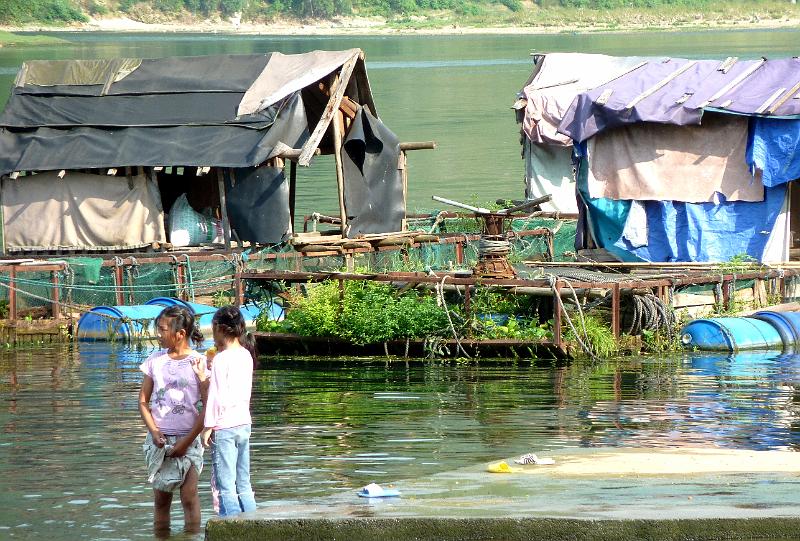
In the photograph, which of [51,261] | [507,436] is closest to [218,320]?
[507,436]

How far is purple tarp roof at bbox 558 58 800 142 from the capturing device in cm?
2255

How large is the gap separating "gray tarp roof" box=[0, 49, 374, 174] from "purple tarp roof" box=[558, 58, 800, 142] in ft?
13.6

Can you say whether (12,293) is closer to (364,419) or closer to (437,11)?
(364,419)

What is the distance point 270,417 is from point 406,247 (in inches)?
372

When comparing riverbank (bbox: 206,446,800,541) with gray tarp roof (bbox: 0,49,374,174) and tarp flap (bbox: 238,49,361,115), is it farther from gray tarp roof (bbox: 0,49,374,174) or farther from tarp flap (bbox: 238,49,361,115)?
tarp flap (bbox: 238,49,361,115)

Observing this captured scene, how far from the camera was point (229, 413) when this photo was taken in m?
9.25

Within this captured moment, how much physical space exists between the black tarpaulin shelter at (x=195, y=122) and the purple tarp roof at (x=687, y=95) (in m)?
4.06

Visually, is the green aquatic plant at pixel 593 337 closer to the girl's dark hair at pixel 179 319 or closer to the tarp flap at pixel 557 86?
the girl's dark hair at pixel 179 319

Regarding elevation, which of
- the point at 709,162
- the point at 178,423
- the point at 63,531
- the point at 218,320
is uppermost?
the point at 709,162

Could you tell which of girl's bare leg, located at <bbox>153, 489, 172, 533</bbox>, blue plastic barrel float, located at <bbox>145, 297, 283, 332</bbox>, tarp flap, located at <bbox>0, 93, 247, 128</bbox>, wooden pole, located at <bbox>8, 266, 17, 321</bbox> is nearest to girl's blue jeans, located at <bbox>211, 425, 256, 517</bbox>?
girl's bare leg, located at <bbox>153, 489, 172, 533</bbox>

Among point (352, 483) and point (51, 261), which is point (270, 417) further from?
point (51, 261)

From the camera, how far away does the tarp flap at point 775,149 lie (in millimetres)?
22391

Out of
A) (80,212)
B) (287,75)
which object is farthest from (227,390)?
(287,75)

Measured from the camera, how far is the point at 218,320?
928cm
